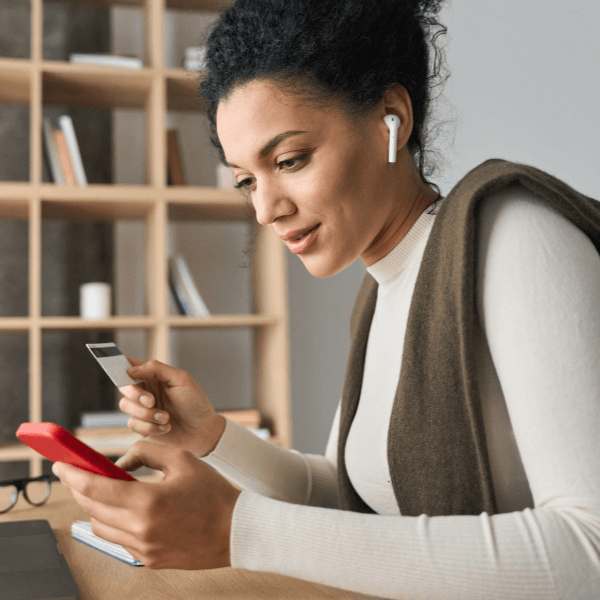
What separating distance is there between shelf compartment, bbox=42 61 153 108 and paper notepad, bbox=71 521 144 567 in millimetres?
1675

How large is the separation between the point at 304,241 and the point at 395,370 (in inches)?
9.2

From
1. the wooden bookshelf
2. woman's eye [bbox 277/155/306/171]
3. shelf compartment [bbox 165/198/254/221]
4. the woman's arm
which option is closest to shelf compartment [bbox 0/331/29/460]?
the wooden bookshelf

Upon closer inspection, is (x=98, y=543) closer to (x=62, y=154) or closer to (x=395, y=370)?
(x=395, y=370)

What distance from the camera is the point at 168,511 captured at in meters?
0.55

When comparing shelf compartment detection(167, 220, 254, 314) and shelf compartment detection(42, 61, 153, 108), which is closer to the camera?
shelf compartment detection(42, 61, 153, 108)

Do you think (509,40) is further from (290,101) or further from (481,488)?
(481,488)

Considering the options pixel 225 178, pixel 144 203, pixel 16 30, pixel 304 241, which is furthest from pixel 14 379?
pixel 304 241

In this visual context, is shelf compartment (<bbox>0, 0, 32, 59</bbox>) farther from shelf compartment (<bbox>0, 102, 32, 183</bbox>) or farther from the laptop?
the laptop

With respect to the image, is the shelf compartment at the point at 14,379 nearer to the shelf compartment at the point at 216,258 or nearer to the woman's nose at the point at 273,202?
the shelf compartment at the point at 216,258

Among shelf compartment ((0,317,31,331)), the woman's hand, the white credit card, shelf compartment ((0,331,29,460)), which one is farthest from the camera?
shelf compartment ((0,331,29,460))

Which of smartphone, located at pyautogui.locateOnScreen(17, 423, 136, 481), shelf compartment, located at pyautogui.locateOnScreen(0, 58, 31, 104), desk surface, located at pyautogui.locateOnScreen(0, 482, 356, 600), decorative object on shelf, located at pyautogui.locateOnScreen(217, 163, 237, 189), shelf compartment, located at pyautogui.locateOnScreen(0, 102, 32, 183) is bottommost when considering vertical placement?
desk surface, located at pyautogui.locateOnScreen(0, 482, 356, 600)

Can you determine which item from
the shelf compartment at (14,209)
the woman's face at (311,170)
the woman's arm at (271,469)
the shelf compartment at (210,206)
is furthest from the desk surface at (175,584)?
the shelf compartment at (14,209)

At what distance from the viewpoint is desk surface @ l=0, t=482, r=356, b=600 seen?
0.64m

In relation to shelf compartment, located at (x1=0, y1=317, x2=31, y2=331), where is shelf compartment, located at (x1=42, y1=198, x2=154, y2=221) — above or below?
above
